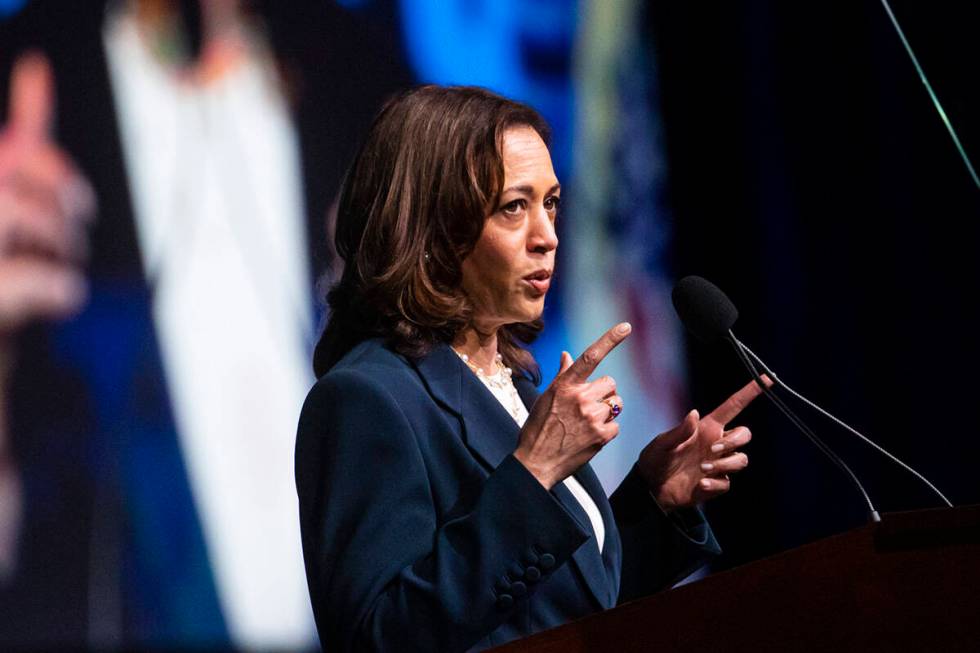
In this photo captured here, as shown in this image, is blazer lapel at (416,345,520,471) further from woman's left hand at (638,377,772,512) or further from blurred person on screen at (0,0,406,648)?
blurred person on screen at (0,0,406,648)

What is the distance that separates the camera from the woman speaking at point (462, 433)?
1354 millimetres

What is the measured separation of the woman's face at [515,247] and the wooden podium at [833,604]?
27.6 inches

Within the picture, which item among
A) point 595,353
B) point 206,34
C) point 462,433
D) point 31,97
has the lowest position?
point 462,433

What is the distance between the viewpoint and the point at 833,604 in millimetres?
1001

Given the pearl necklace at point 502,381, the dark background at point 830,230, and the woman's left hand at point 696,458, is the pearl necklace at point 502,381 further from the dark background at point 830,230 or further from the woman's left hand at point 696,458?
the dark background at point 830,230

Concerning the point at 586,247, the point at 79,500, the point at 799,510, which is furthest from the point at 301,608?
the point at 799,510

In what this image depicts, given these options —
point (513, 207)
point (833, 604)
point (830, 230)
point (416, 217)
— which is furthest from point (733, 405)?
point (830, 230)

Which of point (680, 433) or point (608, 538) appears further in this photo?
point (680, 433)

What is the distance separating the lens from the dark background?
11.2 ft

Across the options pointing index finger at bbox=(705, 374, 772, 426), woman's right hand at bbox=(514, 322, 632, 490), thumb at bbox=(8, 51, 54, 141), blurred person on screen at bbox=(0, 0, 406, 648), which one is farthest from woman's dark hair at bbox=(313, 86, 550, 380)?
thumb at bbox=(8, 51, 54, 141)

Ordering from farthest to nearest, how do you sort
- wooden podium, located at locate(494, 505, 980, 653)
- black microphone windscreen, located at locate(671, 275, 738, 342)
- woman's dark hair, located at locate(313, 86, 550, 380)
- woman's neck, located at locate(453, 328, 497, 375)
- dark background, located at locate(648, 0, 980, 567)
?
dark background, located at locate(648, 0, 980, 567)
woman's neck, located at locate(453, 328, 497, 375)
woman's dark hair, located at locate(313, 86, 550, 380)
black microphone windscreen, located at locate(671, 275, 738, 342)
wooden podium, located at locate(494, 505, 980, 653)

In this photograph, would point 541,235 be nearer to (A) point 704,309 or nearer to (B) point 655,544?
(A) point 704,309

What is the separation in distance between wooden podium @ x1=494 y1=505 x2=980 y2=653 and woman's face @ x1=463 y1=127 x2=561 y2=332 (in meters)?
0.70

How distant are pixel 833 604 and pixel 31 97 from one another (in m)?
2.24
